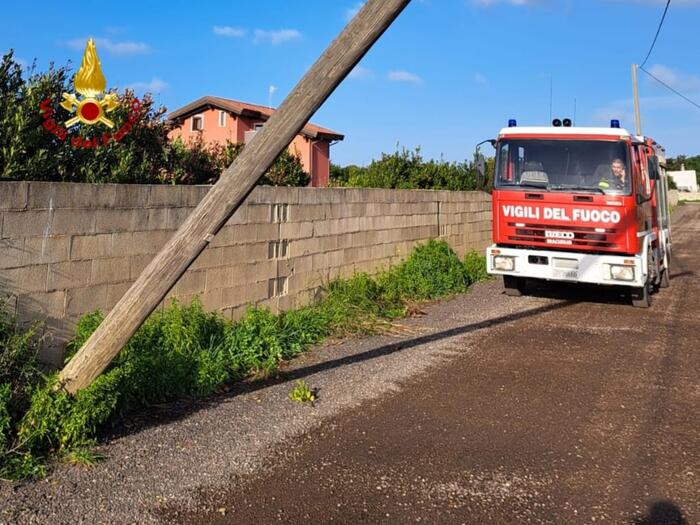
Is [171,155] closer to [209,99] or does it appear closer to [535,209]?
[535,209]

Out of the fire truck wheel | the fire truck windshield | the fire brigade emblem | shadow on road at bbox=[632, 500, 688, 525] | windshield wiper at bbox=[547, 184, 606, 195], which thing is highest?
the fire brigade emblem

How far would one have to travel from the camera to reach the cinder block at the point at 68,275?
5031 millimetres

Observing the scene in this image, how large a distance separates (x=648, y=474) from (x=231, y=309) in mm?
4675

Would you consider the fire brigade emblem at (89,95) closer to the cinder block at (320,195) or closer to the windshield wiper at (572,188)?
the cinder block at (320,195)

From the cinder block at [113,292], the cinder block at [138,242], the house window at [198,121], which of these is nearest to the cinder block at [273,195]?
the cinder block at [138,242]

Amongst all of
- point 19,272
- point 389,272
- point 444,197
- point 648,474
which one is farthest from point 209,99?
point 648,474

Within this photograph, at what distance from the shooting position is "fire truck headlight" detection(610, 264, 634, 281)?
9.24 metres

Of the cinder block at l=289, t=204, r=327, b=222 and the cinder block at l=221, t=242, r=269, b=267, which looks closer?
the cinder block at l=221, t=242, r=269, b=267

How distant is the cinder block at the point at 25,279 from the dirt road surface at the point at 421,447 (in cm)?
139

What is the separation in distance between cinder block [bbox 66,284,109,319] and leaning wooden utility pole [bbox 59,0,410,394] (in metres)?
1.15

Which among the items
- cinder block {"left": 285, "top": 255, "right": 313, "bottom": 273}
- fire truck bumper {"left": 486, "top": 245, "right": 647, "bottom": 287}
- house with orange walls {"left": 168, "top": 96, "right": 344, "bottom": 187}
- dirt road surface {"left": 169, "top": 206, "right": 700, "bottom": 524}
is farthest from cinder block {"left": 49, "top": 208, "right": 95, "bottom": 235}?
house with orange walls {"left": 168, "top": 96, "right": 344, "bottom": 187}

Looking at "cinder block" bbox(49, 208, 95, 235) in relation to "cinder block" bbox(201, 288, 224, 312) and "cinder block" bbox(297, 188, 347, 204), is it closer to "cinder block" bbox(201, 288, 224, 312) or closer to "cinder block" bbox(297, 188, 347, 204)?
"cinder block" bbox(201, 288, 224, 312)

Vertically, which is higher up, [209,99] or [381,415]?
[209,99]

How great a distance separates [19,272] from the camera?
15.6ft
